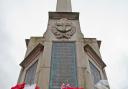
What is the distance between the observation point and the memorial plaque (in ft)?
37.3

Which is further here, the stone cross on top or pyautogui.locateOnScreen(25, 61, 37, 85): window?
the stone cross on top

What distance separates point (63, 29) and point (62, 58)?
2.29 metres

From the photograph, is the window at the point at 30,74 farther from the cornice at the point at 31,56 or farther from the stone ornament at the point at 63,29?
the stone ornament at the point at 63,29

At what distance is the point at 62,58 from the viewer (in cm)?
1277

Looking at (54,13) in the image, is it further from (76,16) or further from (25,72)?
(25,72)

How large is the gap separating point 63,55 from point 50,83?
235 centimetres

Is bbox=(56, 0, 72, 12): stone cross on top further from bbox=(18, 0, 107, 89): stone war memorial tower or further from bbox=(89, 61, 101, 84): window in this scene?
bbox=(89, 61, 101, 84): window

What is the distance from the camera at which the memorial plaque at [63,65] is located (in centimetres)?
1138

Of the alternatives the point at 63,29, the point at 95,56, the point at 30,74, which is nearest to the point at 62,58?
the point at 30,74

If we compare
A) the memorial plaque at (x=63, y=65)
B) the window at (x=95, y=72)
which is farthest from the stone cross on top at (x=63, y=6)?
the window at (x=95, y=72)

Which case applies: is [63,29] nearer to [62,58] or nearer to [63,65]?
[62,58]

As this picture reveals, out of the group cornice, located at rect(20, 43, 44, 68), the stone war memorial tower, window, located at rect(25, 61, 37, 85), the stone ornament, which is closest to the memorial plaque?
the stone war memorial tower

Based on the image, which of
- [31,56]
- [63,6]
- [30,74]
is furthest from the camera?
[63,6]

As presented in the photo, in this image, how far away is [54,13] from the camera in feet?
51.9
